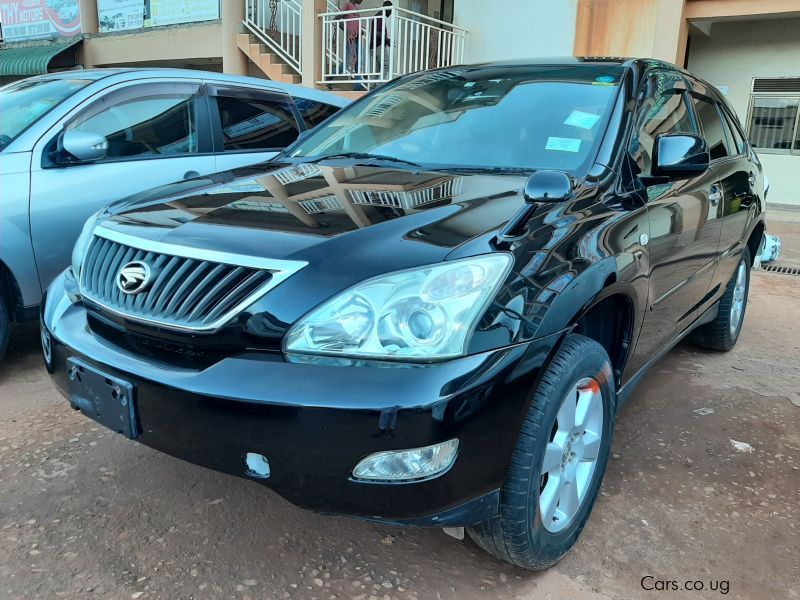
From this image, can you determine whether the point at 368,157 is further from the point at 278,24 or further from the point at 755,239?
the point at 278,24

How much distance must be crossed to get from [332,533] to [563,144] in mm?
1690

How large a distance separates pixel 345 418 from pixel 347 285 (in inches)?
13.5

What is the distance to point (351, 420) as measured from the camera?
5.40ft

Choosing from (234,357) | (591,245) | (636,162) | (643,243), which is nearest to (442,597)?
(234,357)

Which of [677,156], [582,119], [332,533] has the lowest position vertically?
[332,533]

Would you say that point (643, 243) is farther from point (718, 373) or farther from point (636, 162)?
point (718, 373)

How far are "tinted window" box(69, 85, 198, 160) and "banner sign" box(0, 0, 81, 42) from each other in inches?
503

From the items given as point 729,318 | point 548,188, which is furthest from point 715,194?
→ point 548,188

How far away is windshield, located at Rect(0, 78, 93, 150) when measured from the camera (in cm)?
374

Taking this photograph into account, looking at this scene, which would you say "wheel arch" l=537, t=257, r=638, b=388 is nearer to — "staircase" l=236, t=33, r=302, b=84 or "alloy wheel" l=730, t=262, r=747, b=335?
"alloy wheel" l=730, t=262, r=747, b=335

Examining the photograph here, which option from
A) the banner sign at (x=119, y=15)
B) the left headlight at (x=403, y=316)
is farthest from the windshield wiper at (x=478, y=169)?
the banner sign at (x=119, y=15)

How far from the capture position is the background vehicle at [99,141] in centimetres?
354

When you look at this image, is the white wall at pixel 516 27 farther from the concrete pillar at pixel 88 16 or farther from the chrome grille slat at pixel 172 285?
the chrome grille slat at pixel 172 285

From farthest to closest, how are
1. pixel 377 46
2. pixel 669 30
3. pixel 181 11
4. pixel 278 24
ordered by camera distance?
pixel 181 11
pixel 278 24
pixel 377 46
pixel 669 30
